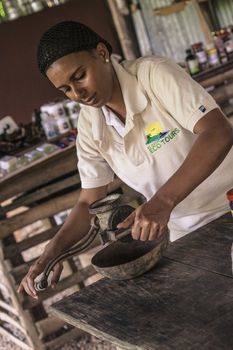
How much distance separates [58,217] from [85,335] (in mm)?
1012

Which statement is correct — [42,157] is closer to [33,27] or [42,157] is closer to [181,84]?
[181,84]

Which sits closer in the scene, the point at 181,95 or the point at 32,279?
the point at 181,95

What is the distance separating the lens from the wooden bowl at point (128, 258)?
1.91 meters

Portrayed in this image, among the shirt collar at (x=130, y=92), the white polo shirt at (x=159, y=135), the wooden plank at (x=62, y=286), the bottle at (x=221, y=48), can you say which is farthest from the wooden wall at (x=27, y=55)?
the shirt collar at (x=130, y=92)

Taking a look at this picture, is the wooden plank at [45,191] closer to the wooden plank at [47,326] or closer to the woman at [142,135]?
the wooden plank at [47,326]

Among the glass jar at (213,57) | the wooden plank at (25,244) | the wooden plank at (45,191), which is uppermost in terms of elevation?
the glass jar at (213,57)

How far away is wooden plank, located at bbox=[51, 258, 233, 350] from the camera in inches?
59.1

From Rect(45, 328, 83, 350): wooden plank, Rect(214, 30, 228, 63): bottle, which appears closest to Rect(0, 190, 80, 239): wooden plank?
Rect(45, 328, 83, 350): wooden plank

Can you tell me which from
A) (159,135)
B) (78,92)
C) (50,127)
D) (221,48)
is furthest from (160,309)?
(221,48)

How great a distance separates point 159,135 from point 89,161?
1.46ft

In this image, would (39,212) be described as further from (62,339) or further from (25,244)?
Answer: (62,339)

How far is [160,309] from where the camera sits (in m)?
1.70

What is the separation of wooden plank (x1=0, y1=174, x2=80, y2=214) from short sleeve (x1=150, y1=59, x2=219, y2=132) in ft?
6.95

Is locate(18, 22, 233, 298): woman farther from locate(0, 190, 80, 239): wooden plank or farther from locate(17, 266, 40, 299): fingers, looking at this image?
locate(0, 190, 80, 239): wooden plank
